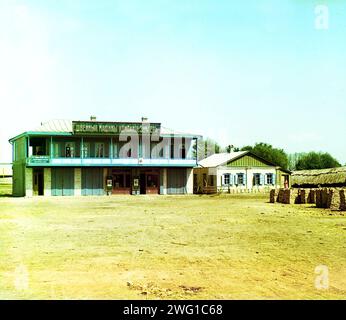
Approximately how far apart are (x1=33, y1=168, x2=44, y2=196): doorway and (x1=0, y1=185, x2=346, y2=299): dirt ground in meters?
24.1

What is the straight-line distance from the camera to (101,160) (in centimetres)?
3791

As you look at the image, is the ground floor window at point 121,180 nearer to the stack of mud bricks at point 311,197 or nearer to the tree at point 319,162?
the stack of mud bricks at point 311,197

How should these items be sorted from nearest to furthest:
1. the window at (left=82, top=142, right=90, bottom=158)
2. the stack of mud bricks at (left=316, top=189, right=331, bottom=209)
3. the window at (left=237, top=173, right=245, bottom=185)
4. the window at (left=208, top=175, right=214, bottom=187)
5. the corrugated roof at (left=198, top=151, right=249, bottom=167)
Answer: the stack of mud bricks at (left=316, top=189, right=331, bottom=209), the window at (left=82, top=142, right=90, bottom=158), the corrugated roof at (left=198, top=151, right=249, bottom=167), the window at (left=237, top=173, right=245, bottom=185), the window at (left=208, top=175, right=214, bottom=187)

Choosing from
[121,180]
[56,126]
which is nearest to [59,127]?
[56,126]

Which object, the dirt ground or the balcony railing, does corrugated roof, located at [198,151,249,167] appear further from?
the dirt ground

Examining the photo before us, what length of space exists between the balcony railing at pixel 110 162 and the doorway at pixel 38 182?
1.43 m

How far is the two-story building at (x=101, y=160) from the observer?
3734cm

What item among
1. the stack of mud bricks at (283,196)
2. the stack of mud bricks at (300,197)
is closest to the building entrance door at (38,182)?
the stack of mud bricks at (283,196)

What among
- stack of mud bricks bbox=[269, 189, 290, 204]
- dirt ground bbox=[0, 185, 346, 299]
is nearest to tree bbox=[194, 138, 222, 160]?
stack of mud bricks bbox=[269, 189, 290, 204]

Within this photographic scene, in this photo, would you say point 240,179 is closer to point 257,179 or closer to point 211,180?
point 257,179

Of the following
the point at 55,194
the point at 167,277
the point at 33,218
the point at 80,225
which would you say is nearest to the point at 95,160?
the point at 55,194

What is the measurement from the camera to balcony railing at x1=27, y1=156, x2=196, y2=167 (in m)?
36.7

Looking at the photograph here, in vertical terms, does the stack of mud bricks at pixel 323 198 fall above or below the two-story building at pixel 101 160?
below
